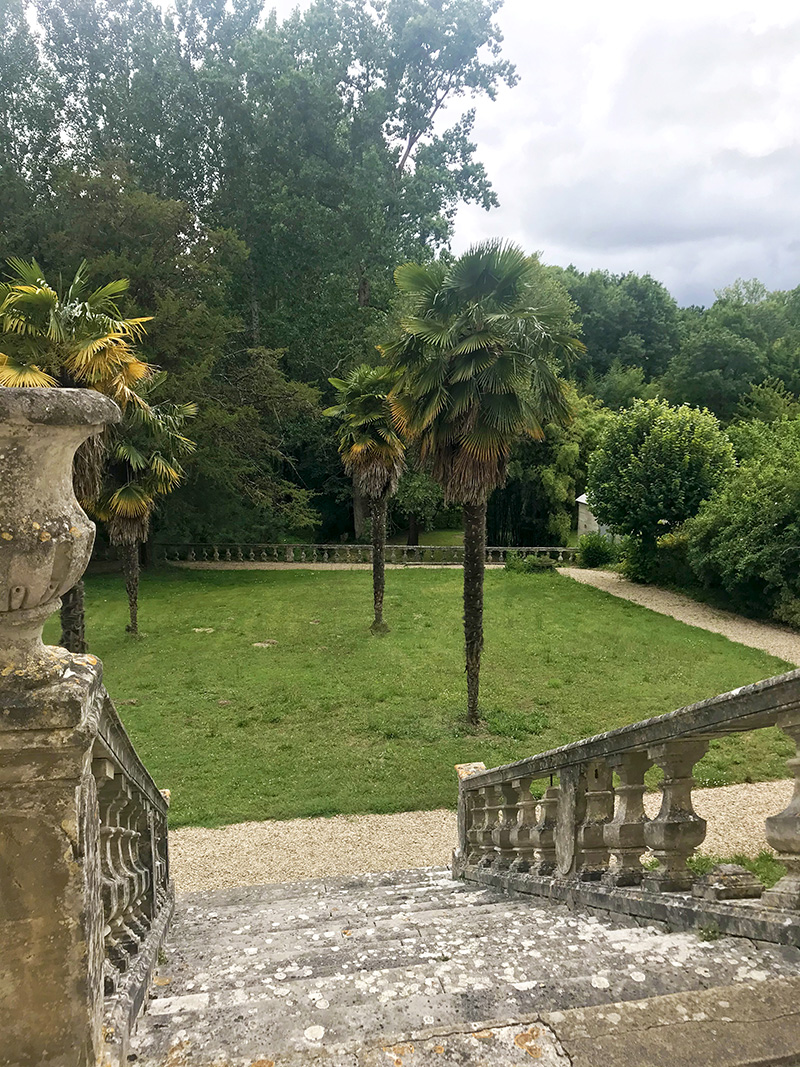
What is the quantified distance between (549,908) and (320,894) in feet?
10.1

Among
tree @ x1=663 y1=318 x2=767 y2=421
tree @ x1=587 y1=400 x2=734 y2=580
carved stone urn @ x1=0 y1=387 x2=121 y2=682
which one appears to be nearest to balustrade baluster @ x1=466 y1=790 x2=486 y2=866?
carved stone urn @ x1=0 y1=387 x2=121 y2=682

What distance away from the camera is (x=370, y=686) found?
47.0 ft

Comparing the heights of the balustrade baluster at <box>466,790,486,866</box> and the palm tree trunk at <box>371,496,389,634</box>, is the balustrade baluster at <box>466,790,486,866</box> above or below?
below

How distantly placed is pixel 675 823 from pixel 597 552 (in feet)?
84.4

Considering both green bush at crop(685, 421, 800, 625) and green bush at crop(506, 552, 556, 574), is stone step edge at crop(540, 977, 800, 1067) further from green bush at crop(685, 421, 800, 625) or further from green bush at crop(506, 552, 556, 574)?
green bush at crop(506, 552, 556, 574)

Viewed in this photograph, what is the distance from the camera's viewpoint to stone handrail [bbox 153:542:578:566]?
29.0m

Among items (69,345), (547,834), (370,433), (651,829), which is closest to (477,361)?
(370,433)

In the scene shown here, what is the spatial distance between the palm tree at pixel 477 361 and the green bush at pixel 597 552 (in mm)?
17184

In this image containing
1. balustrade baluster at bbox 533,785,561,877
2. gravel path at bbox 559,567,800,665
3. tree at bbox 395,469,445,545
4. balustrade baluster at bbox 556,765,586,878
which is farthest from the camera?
tree at bbox 395,469,445,545

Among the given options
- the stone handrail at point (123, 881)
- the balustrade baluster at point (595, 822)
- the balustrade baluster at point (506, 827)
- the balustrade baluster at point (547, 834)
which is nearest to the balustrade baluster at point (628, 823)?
the balustrade baluster at point (595, 822)

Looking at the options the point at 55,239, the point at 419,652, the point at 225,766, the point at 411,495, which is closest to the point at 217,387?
the point at 55,239

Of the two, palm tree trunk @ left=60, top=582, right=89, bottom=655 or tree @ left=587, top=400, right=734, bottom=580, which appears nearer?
palm tree trunk @ left=60, top=582, right=89, bottom=655

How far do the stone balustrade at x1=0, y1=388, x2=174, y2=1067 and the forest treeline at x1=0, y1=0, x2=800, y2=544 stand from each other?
870 inches

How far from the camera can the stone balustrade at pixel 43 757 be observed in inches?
62.2
